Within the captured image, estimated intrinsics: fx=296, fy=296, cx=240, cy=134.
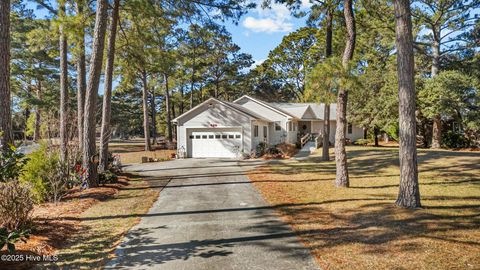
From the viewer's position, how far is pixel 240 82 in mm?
41781

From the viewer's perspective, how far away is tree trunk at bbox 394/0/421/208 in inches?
286

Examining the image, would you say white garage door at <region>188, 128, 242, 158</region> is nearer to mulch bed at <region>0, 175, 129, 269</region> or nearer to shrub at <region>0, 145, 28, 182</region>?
mulch bed at <region>0, 175, 129, 269</region>

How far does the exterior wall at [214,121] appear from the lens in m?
21.4

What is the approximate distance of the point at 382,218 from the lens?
21.5ft

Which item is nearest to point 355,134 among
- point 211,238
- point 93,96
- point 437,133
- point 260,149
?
point 437,133

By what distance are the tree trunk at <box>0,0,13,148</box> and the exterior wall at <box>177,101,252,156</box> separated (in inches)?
627

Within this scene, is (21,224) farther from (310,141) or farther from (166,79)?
(166,79)

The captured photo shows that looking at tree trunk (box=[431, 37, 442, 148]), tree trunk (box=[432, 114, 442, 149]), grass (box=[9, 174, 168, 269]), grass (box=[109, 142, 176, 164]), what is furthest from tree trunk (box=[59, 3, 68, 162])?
tree trunk (box=[432, 114, 442, 149])

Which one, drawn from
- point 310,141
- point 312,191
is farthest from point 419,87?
point 312,191

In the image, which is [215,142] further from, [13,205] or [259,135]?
Answer: [13,205]

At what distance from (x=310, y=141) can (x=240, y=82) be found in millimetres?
15425

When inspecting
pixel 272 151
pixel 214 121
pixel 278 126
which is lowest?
pixel 272 151

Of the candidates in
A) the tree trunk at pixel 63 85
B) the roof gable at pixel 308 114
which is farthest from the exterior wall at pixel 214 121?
the roof gable at pixel 308 114

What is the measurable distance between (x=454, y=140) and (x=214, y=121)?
20.8 metres
